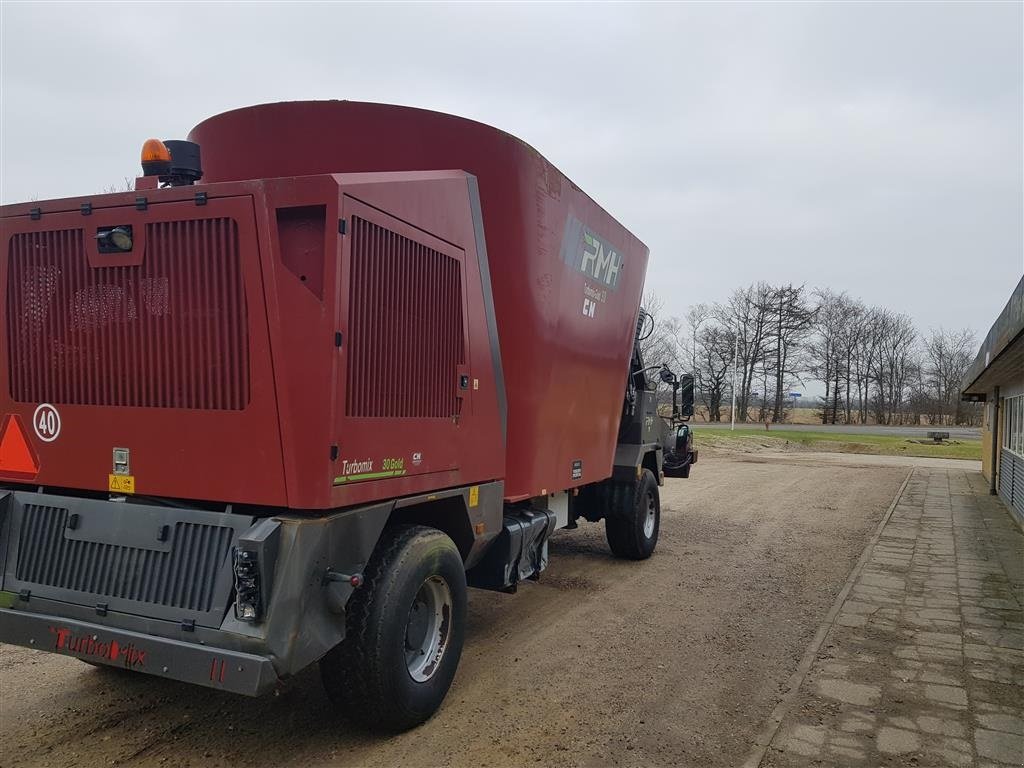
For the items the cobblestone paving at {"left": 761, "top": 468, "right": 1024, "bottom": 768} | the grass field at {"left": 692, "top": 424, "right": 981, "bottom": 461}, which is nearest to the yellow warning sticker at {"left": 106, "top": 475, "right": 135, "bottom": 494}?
the cobblestone paving at {"left": 761, "top": 468, "right": 1024, "bottom": 768}

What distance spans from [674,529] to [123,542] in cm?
823

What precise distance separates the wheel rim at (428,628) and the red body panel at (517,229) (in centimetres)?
88

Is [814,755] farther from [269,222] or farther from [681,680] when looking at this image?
[269,222]

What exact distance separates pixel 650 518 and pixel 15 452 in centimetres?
645

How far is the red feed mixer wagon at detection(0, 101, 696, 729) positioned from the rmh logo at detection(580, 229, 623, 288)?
60.0 inches

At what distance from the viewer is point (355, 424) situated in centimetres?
342

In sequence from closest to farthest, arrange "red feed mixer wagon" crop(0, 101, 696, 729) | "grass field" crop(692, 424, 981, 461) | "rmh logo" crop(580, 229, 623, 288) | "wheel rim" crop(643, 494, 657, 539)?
"red feed mixer wagon" crop(0, 101, 696, 729), "rmh logo" crop(580, 229, 623, 288), "wheel rim" crop(643, 494, 657, 539), "grass field" crop(692, 424, 981, 461)

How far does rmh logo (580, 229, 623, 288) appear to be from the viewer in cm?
595

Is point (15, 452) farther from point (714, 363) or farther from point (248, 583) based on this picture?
point (714, 363)

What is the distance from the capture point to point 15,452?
3840 millimetres

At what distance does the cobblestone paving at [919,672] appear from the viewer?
382 cm

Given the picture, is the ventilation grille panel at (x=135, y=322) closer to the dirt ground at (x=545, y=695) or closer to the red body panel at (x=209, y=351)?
the red body panel at (x=209, y=351)

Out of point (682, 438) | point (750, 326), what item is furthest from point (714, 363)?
point (682, 438)

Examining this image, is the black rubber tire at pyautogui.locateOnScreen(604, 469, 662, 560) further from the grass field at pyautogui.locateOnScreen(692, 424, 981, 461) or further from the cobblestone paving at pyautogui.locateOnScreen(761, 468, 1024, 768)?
the grass field at pyautogui.locateOnScreen(692, 424, 981, 461)
